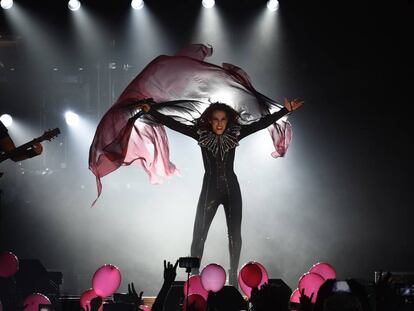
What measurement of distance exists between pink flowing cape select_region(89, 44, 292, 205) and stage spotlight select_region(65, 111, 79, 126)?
302 cm

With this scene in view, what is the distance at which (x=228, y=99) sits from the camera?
7934mm

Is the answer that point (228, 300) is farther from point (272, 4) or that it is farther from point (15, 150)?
point (272, 4)

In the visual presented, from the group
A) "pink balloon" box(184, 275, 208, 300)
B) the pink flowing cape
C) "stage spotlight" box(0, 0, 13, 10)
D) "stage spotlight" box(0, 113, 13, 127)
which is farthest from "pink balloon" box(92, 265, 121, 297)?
"stage spotlight" box(0, 0, 13, 10)

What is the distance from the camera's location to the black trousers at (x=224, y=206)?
7543mm

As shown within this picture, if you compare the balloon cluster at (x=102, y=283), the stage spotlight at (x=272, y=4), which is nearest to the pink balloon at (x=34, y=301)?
the balloon cluster at (x=102, y=283)

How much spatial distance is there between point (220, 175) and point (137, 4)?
3892 mm

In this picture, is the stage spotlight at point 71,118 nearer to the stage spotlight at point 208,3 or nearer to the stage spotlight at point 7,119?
the stage spotlight at point 7,119

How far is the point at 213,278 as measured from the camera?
5844 mm

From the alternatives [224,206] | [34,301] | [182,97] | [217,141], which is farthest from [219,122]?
[34,301]

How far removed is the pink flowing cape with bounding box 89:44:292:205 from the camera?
7.78 metres

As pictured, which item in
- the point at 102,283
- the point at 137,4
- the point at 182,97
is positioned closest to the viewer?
the point at 102,283

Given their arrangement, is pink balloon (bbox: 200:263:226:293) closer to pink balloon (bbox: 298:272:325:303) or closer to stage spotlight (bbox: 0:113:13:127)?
pink balloon (bbox: 298:272:325:303)

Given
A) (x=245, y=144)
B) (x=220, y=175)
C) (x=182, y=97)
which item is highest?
(x=245, y=144)

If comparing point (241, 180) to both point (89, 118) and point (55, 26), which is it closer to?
point (89, 118)
